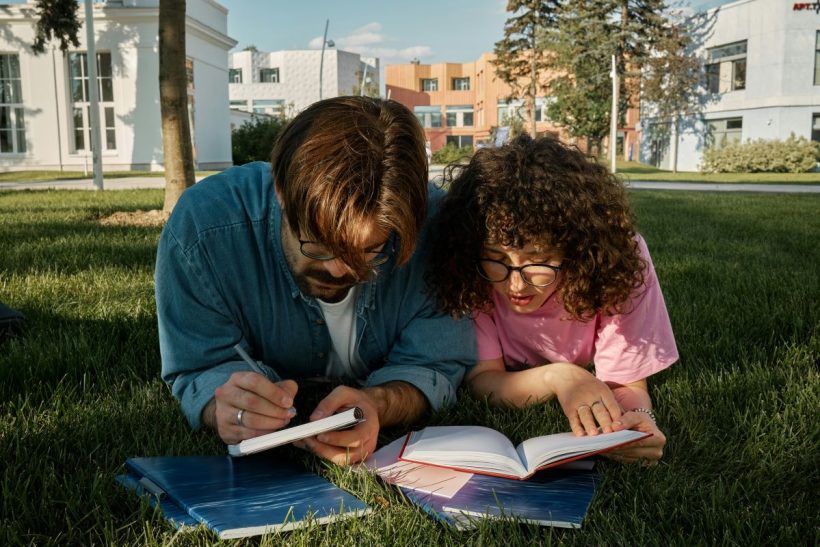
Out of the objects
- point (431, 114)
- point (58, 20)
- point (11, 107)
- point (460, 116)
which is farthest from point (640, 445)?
point (431, 114)

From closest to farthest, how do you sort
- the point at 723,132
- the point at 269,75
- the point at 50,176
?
1. the point at 50,176
2. the point at 723,132
3. the point at 269,75

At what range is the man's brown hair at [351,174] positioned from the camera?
166 centimetres

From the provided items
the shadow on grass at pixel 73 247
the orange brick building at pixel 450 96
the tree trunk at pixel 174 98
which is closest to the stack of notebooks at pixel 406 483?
the shadow on grass at pixel 73 247

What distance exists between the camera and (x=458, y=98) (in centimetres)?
6375

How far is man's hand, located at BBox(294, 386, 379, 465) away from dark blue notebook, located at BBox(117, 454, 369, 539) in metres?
0.07

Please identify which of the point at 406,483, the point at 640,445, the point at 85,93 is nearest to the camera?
the point at 406,483

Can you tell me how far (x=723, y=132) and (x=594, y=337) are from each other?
31.3 meters

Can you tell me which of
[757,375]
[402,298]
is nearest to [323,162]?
[402,298]

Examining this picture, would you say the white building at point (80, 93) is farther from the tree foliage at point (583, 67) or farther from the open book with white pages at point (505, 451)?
the open book with white pages at point (505, 451)

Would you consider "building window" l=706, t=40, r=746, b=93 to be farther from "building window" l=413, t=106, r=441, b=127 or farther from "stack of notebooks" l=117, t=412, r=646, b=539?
"building window" l=413, t=106, r=441, b=127

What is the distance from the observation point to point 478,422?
7.31ft

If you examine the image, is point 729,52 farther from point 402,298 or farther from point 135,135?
point 402,298

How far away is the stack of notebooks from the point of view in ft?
4.99

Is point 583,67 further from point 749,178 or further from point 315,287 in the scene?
point 315,287
